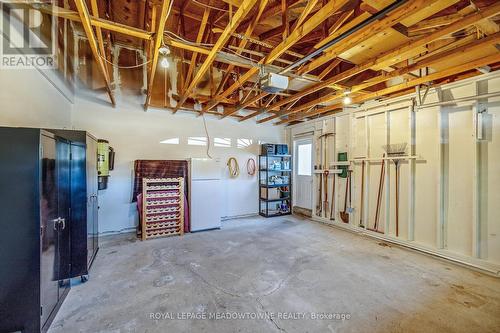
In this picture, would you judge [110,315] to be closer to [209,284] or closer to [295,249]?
[209,284]

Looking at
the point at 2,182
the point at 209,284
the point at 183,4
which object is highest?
the point at 183,4

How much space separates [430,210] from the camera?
144 inches

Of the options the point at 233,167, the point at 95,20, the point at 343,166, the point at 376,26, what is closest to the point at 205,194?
the point at 233,167

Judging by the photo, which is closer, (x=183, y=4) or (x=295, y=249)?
(x=183, y=4)

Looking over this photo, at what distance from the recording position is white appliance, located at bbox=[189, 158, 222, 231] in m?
4.76

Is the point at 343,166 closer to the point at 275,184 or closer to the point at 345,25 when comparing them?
the point at 275,184

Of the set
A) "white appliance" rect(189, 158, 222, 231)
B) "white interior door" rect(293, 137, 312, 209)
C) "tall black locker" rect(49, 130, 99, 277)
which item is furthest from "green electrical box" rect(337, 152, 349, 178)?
"tall black locker" rect(49, 130, 99, 277)

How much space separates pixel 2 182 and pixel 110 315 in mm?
1475

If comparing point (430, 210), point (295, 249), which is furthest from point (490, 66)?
point (295, 249)

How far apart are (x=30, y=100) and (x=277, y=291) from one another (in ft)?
12.1

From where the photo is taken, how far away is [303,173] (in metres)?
6.46

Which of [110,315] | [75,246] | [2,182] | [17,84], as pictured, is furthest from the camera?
[75,246]

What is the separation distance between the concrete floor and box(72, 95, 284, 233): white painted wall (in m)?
0.98

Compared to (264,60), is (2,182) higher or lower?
lower
